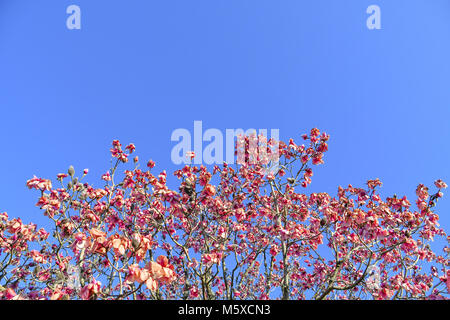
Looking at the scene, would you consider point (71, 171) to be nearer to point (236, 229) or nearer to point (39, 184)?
point (39, 184)

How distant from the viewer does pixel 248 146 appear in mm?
7758

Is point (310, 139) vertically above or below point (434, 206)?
above

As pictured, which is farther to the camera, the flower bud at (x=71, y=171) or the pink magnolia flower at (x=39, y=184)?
the flower bud at (x=71, y=171)

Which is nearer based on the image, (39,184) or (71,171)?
(39,184)

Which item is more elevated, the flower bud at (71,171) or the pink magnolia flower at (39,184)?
the flower bud at (71,171)

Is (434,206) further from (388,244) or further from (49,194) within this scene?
(49,194)

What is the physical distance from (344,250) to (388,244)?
10.3ft

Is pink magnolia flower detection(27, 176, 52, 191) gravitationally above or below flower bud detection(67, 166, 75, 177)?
below

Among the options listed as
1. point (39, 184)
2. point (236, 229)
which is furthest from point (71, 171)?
point (236, 229)

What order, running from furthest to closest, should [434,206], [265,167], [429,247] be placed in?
[429,247] → [265,167] → [434,206]

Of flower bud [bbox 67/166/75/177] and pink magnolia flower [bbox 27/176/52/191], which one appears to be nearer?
pink magnolia flower [bbox 27/176/52/191]

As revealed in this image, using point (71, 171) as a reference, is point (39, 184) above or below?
below
